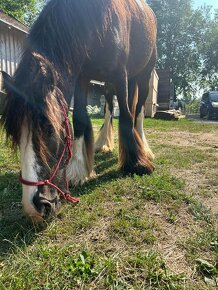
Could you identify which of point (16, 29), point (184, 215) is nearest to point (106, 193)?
point (184, 215)

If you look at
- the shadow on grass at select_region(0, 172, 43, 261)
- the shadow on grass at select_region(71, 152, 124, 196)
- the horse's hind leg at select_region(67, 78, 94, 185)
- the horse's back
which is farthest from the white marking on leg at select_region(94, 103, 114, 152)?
the shadow on grass at select_region(0, 172, 43, 261)

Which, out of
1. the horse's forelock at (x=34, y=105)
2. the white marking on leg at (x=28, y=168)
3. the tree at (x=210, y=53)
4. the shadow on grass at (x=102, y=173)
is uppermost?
the tree at (x=210, y=53)

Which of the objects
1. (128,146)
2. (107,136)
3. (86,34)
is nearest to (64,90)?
(86,34)

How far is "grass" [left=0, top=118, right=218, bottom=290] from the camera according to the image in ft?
5.43

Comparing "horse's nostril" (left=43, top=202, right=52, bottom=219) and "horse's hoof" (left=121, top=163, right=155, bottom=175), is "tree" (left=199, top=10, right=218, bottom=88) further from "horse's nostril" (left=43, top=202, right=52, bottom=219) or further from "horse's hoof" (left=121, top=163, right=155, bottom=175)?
"horse's nostril" (left=43, top=202, right=52, bottom=219)

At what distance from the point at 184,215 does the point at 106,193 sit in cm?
79

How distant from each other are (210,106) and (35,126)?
53.5ft

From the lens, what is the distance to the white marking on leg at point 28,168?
1931mm

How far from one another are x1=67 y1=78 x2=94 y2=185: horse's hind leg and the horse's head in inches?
42.7

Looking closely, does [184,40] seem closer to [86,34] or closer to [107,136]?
[107,136]

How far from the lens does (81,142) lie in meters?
3.29

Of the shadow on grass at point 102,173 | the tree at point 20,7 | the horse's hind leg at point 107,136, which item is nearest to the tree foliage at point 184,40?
the tree at point 20,7

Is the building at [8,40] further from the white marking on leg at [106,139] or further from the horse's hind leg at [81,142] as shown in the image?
the horse's hind leg at [81,142]

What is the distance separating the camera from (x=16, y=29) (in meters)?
10.5
